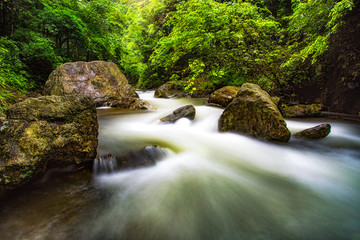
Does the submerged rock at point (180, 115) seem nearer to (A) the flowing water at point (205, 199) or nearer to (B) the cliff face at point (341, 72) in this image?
(A) the flowing water at point (205, 199)

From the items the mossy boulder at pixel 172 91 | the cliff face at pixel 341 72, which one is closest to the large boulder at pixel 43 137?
the cliff face at pixel 341 72

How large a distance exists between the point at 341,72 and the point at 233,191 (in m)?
7.63

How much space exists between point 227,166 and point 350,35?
7.01 metres

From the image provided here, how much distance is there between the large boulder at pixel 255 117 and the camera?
13.3ft

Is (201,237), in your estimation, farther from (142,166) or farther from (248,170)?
(248,170)

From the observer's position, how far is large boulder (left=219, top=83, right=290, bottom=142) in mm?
4059

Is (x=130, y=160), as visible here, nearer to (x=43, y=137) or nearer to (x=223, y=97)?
(x=43, y=137)

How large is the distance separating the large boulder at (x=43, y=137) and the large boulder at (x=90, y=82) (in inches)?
241

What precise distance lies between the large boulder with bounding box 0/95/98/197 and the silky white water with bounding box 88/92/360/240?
0.68 meters

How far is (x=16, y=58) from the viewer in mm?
5914

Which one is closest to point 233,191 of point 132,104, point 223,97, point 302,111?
point 223,97

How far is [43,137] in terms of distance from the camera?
2227mm

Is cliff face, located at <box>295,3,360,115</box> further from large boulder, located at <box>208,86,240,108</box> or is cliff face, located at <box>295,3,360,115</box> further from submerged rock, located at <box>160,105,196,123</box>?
submerged rock, located at <box>160,105,196,123</box>

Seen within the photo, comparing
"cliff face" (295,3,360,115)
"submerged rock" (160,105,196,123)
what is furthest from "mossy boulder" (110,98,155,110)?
"cliff face" (295,3,360,115)
